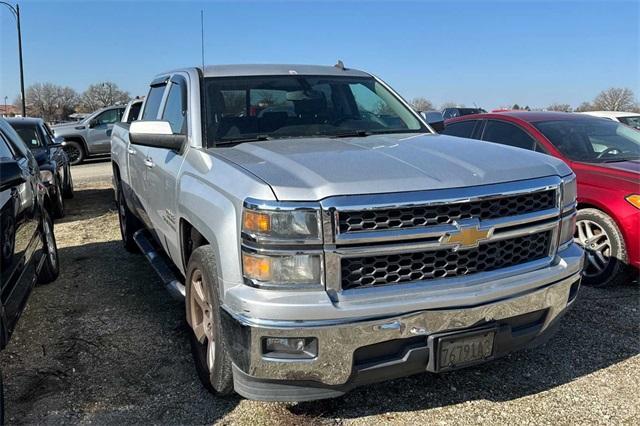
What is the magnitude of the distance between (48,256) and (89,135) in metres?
13.4

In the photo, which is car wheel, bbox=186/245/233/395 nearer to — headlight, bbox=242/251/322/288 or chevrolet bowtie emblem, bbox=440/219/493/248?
headlight, bbox=242/251/322/288

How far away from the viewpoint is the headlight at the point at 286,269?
2.33m

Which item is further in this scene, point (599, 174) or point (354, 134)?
point (599, 174)

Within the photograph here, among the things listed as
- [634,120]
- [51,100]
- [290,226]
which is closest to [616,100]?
[634,120]

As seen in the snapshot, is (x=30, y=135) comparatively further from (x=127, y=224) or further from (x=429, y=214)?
(x=429, y=214)

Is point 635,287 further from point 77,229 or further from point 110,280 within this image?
point 77,229

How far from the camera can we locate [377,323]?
236 centimetres

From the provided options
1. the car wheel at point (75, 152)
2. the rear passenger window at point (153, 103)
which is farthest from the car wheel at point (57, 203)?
the car wheel at point (75, 152)

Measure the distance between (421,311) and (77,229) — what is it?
21.3 ft

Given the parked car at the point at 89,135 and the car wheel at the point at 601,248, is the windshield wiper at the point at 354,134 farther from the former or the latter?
the parked car at the point at 89,135

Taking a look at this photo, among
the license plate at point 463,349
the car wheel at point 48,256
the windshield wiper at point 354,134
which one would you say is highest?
the windshield wiper at point 354,134

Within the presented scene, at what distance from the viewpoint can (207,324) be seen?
306 cm

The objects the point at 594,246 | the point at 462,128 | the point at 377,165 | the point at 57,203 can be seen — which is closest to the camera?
the point at 377,165

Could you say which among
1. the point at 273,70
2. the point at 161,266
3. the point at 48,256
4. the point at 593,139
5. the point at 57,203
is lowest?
the point at 57,203
